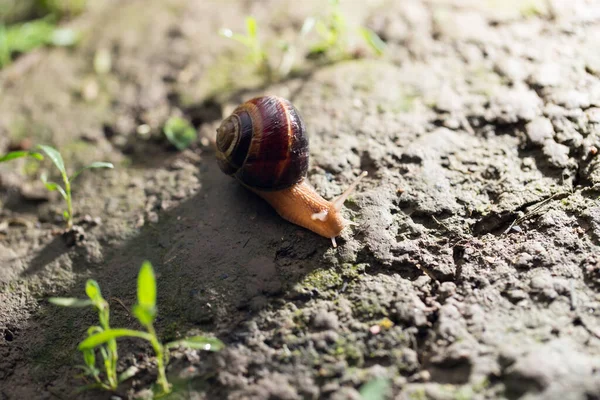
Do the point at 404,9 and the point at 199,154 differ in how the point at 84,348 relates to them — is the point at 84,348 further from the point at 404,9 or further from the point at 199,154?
the point at 404,9

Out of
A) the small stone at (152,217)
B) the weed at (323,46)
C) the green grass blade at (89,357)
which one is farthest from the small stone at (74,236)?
the weed at (323,46)

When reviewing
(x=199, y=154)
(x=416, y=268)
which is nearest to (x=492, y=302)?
(x=416, y=268)

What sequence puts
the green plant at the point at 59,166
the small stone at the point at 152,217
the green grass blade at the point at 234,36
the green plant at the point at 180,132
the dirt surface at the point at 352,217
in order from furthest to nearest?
1. the green plant at the point at 180,132
2. the green grass blade at the point at 234,36
3. the small stone at the point at 152,217
4. the green plant at the point at 59,166
5. the dirt surface at the point at 352,217

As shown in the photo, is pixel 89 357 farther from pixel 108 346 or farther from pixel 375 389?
pixel 375 389

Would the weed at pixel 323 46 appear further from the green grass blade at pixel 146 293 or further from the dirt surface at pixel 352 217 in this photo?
the green grass blade at pixel 146 293

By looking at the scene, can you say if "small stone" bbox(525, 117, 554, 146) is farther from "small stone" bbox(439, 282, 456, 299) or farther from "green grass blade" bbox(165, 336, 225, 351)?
"green grass blade" bbox(165, 336, 225, 351)

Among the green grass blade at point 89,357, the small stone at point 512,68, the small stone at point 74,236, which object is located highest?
the small stone at point 512,68

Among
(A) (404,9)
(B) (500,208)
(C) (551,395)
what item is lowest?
(C) (551,395)

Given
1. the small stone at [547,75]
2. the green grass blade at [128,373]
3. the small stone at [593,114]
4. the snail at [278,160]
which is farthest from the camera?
the small stone at [547,75]
